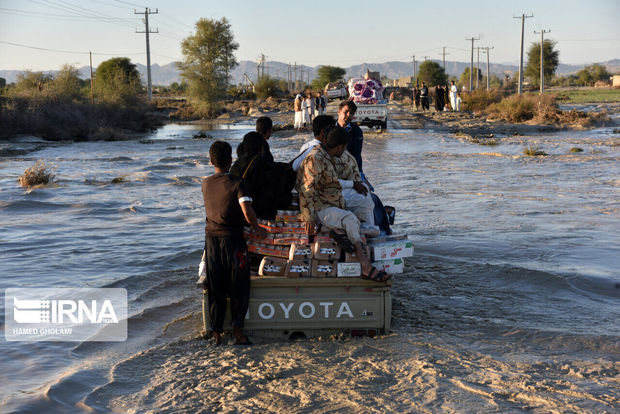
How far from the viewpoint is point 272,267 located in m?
5.61

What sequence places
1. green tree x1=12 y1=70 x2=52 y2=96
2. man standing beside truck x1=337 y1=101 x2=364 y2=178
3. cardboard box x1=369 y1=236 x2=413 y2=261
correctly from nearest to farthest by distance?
1. cardboard box x1=369 y1=236 x2=413 y2=261
2. man standing beside truck x1=337 y1=101 x2=364 y2=178
3. green tree x1=12 y1=70 x2=52 y2=96

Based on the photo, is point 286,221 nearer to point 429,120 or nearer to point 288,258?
point 288,258

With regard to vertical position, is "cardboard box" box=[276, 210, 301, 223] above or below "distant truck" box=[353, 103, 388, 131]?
below

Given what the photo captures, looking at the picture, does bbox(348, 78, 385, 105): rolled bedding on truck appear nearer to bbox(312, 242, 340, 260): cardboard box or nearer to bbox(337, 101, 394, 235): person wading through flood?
bbox(337, 101, 394, 235): person wading through flood

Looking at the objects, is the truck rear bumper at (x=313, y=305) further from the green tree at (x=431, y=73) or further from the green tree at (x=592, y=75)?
the green tree at (x=592, y=75)

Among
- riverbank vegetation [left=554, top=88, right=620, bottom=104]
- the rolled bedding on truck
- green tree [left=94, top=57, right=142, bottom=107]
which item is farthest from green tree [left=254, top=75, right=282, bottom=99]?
the rolled bedding on truck

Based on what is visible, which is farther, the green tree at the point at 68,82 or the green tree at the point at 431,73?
the green tree at the point at 431,73

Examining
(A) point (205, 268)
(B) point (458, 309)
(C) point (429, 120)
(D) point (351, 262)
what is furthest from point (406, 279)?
(C) point (429, 120)

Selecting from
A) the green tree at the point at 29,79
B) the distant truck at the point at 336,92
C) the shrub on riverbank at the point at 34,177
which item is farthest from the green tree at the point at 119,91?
the shrub on riverbank at the point at 34,177

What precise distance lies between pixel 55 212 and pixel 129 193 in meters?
2.73

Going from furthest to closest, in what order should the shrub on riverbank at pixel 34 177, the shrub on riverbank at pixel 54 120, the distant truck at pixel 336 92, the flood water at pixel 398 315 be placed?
the distant truck at pixel 336 92
the shrub on riverbank at pixel 54 120
the shrub on riverbank at pixel 34 177
the flood water at pixel 398 315

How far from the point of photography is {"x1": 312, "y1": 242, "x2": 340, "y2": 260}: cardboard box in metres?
5.63

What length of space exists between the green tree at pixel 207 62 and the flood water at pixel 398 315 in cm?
5069

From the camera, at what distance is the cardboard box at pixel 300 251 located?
5645mm
